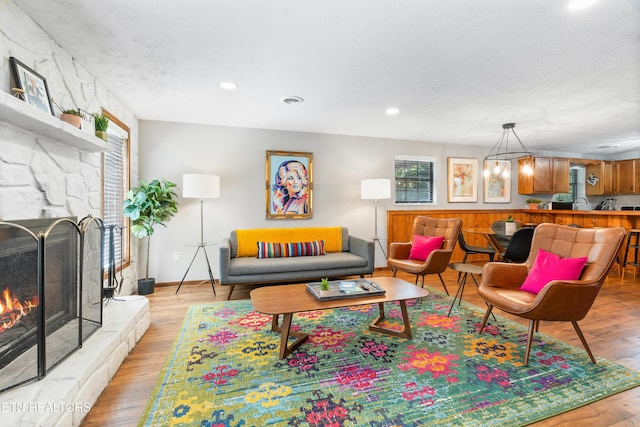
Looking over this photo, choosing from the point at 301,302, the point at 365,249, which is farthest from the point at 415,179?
the point at 301,302

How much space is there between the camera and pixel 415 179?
5.52m

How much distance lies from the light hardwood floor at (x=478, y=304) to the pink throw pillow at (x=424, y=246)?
21.1 inches

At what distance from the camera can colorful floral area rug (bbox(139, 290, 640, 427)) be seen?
5.16 feet

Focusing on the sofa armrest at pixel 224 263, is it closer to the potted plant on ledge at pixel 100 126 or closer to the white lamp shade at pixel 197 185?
the white lamp shade at pixel 197 185

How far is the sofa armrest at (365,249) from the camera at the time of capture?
13.1 feet

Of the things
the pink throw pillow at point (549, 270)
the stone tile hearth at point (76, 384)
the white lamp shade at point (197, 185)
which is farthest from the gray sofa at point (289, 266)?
the pink throw pillow at point (549, 270)

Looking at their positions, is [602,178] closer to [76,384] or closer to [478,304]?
[478,304]

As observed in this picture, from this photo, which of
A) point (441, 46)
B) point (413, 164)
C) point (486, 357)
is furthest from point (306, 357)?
point (413, 164)

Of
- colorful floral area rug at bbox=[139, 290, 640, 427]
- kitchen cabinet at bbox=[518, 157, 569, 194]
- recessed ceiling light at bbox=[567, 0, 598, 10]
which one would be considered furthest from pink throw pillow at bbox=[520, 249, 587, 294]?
kitchen cabinet at bbox=[518, 157, 569, 194]

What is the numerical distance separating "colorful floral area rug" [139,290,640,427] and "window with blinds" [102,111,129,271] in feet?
4.64

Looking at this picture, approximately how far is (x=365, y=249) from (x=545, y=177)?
461 cm

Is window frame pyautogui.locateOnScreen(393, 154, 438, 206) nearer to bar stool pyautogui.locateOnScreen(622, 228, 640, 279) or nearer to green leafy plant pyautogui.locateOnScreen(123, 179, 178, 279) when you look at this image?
bar stool pyautogui.locateOnScreen(622, 228, 640, 279)

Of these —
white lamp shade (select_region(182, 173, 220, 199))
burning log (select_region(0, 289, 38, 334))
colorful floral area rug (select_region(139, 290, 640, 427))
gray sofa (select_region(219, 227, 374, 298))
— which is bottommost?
colorful floral area rug (select_region(139, 290, 640, 427))

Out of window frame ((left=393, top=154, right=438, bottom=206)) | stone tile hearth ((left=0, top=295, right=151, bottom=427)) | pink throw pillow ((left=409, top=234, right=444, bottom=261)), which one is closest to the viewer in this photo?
stone tile hearth ((left=0, top=295, right=151, bottom=427))
